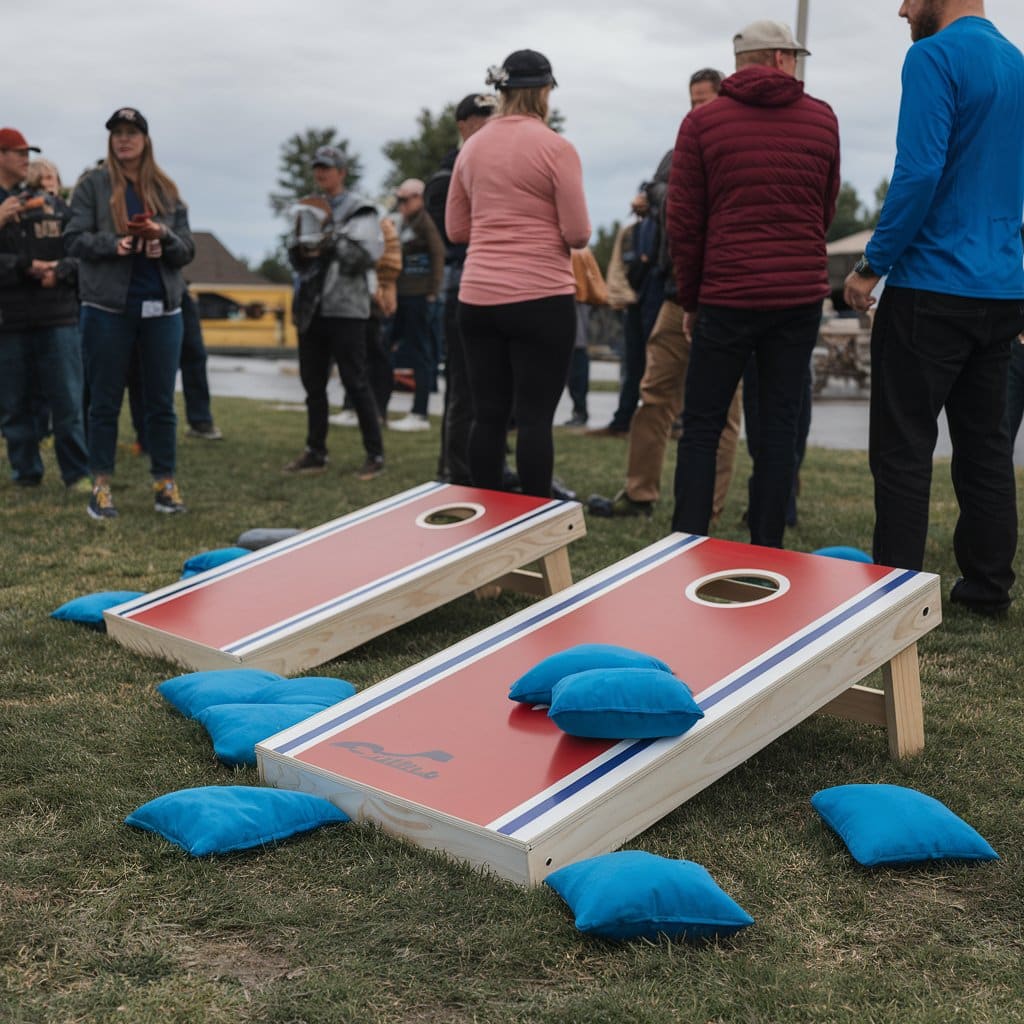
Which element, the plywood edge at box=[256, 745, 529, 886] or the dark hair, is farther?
the dark hair

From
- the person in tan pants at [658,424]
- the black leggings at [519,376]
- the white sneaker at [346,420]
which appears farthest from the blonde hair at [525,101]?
the white sneaker at [346,420]

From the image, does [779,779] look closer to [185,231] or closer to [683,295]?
[683,295]

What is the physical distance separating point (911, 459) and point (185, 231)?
12.3 feet

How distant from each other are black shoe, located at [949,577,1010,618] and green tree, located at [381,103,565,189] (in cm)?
4156

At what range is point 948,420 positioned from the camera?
4184 millimetres

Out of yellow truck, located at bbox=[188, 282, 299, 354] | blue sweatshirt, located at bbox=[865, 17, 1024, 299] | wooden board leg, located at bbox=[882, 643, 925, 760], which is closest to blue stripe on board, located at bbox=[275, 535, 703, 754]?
wooden board leg, located at bbox=[882, 643, 925, 760]

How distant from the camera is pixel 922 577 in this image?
3.12m

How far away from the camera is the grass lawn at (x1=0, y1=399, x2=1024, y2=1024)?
1966 mm

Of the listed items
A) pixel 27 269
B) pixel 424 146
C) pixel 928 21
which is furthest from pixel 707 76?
pixel 424 146

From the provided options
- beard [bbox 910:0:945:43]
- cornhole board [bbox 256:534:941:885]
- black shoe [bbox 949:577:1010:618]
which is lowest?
black shoe [bbox 949:577:1010:618]

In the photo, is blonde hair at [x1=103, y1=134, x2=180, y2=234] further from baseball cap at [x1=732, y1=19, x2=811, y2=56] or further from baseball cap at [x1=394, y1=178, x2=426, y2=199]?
baseball cap at [x1=394, y1=178, x2=426, y2=199]

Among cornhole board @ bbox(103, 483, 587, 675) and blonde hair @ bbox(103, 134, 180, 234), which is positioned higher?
blonde hair @ bbox(103, 134, 180, 234)

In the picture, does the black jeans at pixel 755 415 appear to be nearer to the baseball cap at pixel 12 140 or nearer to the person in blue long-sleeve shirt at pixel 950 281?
the person in blue long-sleeve shirt at pixel 950 281

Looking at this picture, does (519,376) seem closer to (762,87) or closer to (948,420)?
(762,87)
